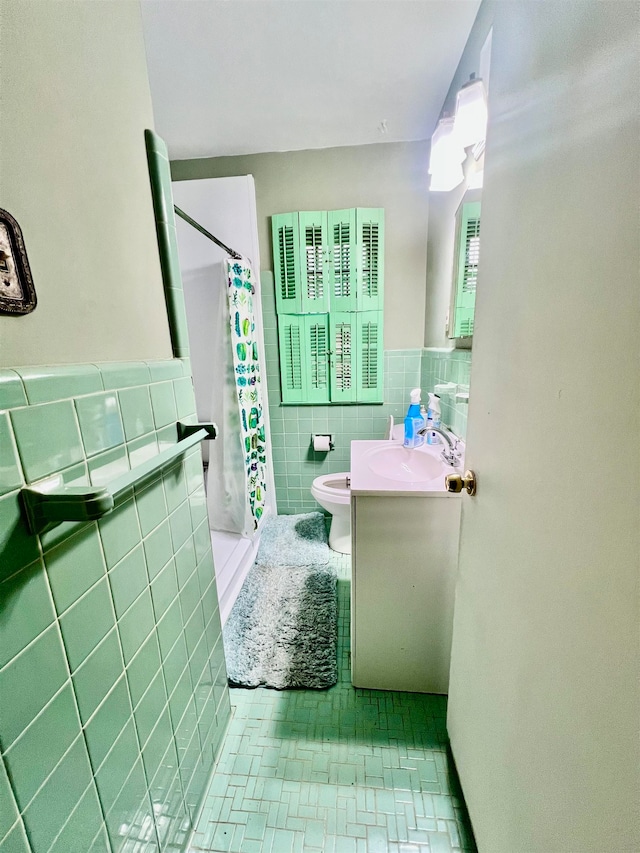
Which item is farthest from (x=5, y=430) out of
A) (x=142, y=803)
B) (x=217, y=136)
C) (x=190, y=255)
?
(x=217, y=136)

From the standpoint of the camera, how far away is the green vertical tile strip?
2.39 ft

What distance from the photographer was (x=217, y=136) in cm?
188

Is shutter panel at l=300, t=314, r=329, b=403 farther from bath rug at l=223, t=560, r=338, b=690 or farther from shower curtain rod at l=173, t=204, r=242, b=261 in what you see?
bath rug at l=223, t=560, r=338, b=690

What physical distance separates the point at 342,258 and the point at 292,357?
27.2 inches

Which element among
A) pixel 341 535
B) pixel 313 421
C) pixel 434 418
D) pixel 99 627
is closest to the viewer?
pixel 99 627

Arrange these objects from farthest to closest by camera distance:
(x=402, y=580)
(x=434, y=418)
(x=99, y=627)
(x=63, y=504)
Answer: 1. (x=434, y=418)
2. (x=402, y=580)
3. (x=99, y=627)
4. (x=63, y=504)

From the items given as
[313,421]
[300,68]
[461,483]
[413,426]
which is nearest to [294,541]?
[313,421]

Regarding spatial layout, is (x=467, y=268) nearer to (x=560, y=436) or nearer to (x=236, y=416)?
(x=560, y=436)

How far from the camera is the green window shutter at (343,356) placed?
7.07 feet

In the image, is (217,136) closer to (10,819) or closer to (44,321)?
(44,321)

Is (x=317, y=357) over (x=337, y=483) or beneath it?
over

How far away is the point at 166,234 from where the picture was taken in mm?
761

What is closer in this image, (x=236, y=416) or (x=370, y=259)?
(x=236, y=416)

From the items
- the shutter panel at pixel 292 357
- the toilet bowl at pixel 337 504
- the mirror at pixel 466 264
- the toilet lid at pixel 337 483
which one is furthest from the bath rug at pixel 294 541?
A: the mirror at pixel 466 264
